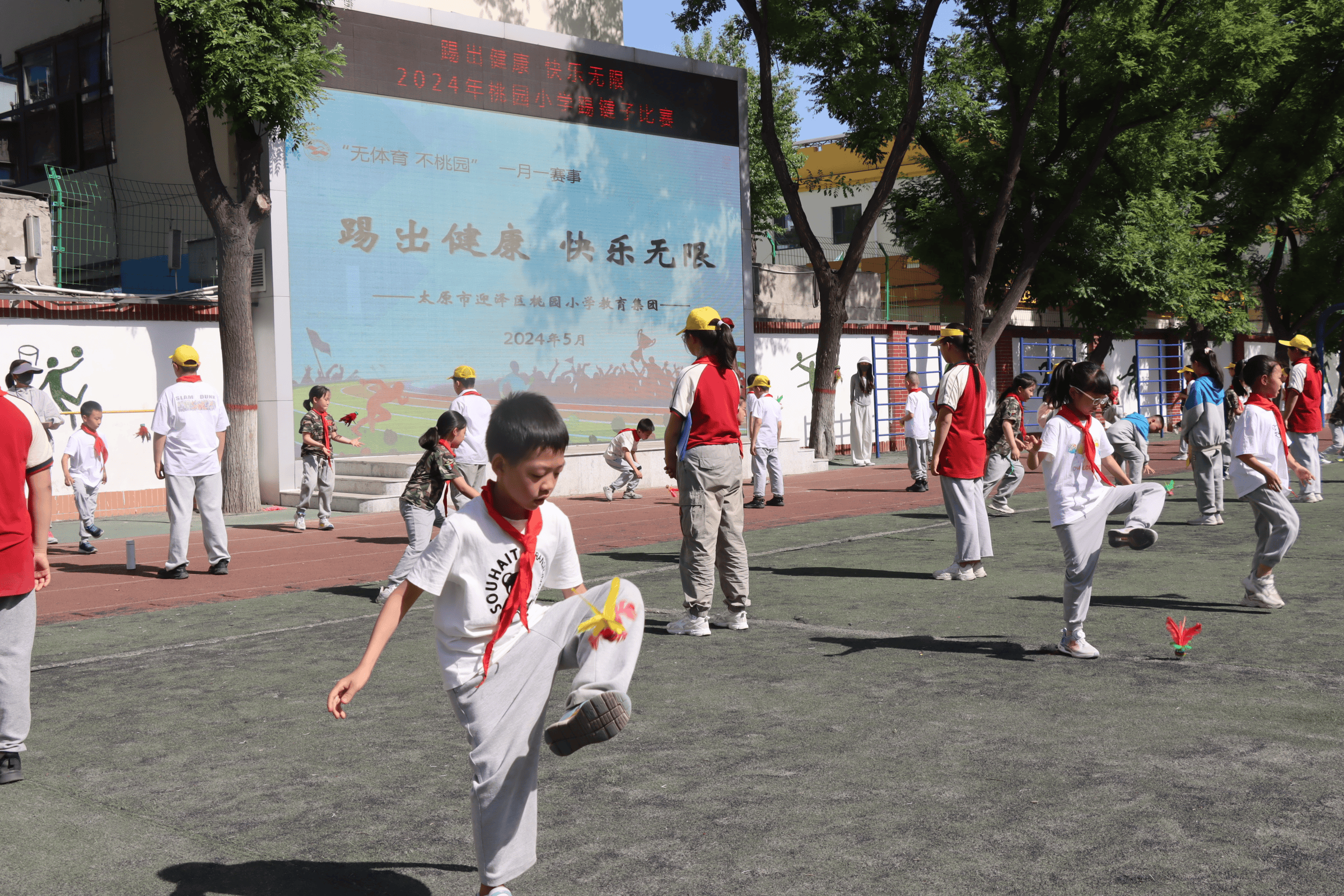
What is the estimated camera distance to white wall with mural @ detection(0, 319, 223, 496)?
15594 mm

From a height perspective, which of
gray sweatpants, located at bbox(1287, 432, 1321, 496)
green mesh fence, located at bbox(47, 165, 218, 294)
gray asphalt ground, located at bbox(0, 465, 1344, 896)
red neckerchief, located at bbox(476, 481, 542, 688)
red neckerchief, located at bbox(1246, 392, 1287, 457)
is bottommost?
gray asphalt ground, located at bbox(0, 465, 1344, 896)

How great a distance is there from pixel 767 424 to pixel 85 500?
317 inches

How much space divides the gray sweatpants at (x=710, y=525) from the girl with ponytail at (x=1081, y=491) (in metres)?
1.92

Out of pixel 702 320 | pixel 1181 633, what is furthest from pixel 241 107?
pixel 1181 633

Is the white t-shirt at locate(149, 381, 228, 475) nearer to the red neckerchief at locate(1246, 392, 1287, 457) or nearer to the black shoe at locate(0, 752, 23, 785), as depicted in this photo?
the black shoe at locate(0, 752, 23, 785)

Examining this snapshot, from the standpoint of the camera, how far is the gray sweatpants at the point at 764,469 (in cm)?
1585

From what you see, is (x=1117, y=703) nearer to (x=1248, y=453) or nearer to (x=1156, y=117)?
(x=1248, y=453)

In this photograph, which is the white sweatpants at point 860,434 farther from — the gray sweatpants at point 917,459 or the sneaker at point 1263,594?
the sneaker at point 1263,594

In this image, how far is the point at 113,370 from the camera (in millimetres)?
16312

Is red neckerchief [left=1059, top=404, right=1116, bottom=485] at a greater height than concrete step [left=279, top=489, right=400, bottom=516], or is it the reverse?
red neckerchief [left=1059, top=404, right=1116, bottom=485]

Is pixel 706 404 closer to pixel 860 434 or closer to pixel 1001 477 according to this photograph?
pixel 1001 477

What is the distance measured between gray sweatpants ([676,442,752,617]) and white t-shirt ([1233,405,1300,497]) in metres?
3.33

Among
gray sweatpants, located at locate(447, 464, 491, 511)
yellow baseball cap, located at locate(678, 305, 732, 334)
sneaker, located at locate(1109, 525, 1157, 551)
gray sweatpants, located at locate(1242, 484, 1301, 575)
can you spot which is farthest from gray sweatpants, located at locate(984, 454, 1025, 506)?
sneaker, located at locate(1109, 525, 1157, 551)

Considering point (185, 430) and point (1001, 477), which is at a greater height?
point (185, 430)
